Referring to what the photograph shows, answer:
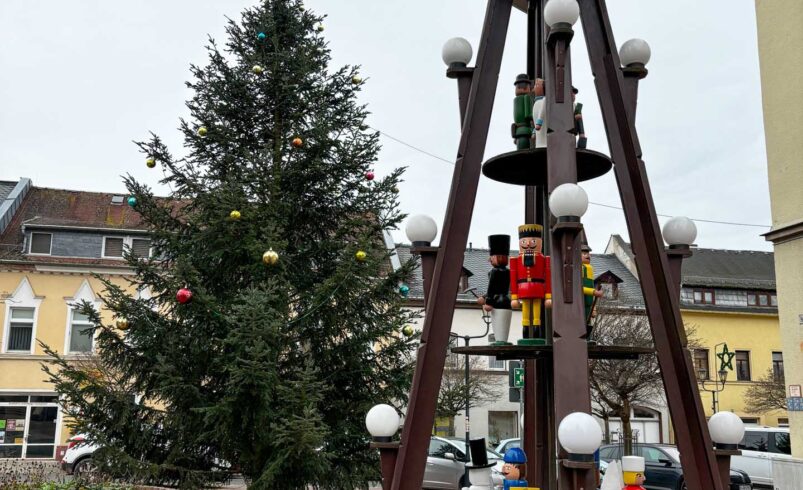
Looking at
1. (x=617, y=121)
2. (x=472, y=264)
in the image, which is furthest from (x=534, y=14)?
(x=472, y=264)

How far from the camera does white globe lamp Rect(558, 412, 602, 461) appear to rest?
2.77 m

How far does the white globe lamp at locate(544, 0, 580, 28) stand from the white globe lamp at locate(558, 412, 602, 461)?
1915 mm

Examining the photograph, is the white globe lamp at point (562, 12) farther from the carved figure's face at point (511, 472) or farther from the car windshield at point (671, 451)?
the car windshield at point (671, 451)

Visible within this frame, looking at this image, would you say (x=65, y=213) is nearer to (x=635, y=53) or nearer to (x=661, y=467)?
(x=661, y=467)

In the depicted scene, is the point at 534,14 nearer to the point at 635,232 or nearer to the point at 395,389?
the point at 635,232

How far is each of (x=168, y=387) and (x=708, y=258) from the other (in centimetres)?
3083

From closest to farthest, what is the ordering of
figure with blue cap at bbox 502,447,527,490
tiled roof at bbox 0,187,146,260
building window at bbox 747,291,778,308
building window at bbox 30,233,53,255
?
figure with blue cap at bbox 502,447,527,490
building window at bbox 30,233,53,255
tiled roof at bbox 0,187,146,260
building window at bbox 747,291,778,308

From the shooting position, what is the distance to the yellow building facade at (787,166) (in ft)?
31.0

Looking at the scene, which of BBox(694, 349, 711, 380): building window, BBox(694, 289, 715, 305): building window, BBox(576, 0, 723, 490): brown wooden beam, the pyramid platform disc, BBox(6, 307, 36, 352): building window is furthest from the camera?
BBox(694, 289, 715, 305): building window

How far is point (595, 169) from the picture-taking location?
4.13m

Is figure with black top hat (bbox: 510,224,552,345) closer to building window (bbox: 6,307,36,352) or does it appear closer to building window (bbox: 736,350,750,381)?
building window (bbox: 6,307,36,352)

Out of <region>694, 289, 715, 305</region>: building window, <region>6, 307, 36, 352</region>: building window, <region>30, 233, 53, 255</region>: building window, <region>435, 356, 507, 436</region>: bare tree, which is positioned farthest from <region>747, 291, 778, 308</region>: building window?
<region>6, 307, 36, 352</region>: building window

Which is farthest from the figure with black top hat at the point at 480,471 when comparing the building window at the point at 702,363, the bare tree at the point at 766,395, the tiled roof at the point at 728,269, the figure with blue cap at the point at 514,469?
the tiled roof at the point at 728,269

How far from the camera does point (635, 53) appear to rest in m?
4.15
